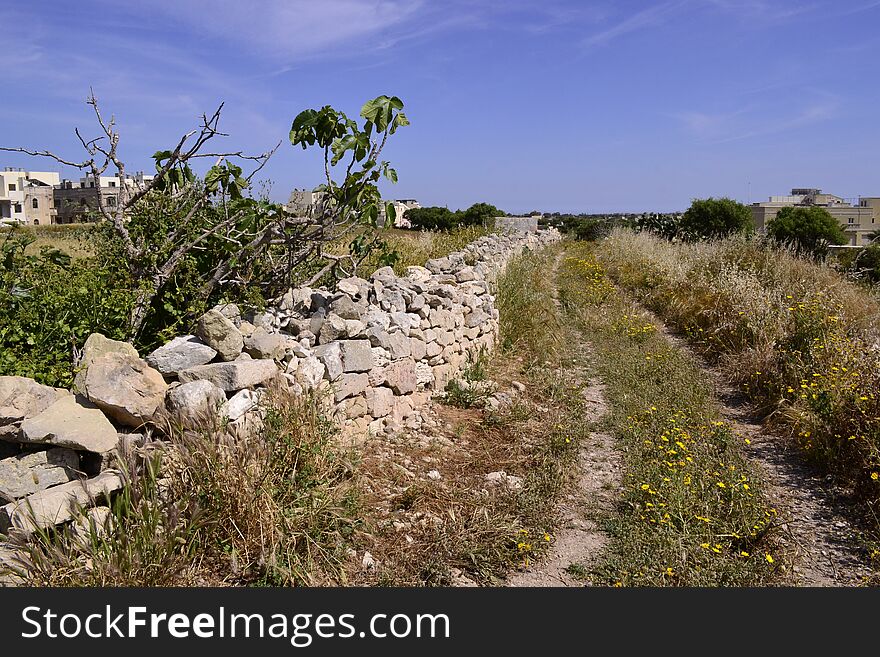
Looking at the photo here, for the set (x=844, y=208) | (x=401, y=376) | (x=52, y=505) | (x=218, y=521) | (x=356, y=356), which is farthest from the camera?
(x=844, y=208)

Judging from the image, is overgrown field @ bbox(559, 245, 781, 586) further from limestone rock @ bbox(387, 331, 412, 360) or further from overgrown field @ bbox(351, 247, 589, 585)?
limestone rock @ bbox(387, 331, 412, 360)

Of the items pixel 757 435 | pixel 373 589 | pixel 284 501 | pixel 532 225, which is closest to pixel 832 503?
pixel 757 435

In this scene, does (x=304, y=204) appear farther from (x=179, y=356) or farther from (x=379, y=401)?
(x=179, y=356)

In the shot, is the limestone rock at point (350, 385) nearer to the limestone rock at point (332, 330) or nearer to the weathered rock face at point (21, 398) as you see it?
the limestone rock at point (332, 330)

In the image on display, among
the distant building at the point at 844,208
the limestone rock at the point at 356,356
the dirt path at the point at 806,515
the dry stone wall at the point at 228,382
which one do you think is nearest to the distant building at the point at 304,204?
the dry stone wall at the point at 228,382

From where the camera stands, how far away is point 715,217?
26.2m

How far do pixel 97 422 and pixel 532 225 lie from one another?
90.1ft

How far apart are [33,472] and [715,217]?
27.5 m

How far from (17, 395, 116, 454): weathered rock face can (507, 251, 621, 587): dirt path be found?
2.22 meters

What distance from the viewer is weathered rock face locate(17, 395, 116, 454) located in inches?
116

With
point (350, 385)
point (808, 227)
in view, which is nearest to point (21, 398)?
point (350, 385)

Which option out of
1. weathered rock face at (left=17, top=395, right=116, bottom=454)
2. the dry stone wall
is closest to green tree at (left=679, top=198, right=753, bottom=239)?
the dry stone wall

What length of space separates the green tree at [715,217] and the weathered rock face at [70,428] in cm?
2528

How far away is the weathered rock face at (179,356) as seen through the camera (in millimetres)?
3713
